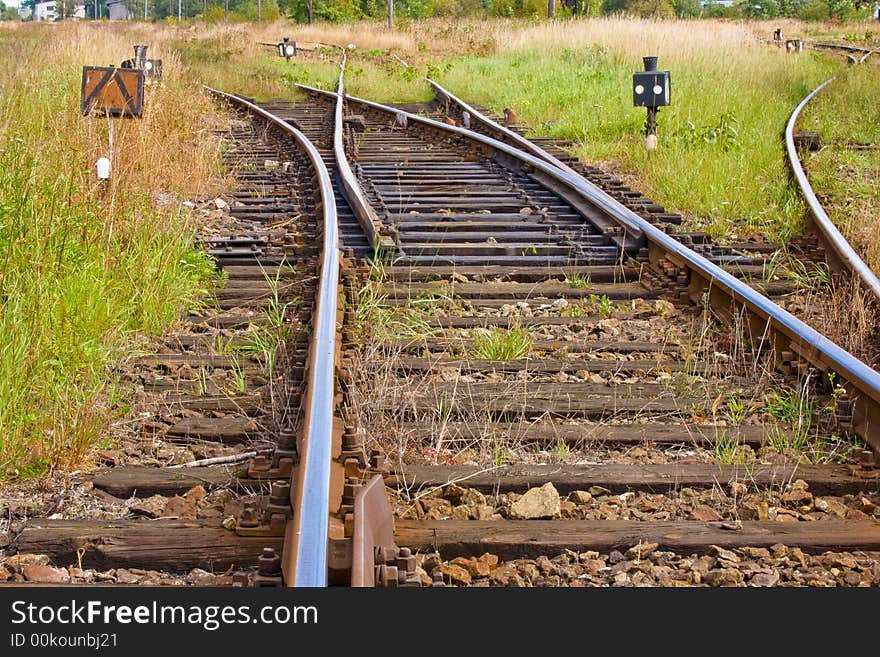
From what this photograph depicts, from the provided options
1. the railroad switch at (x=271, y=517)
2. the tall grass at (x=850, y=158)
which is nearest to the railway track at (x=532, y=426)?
the railroad switch at (x=271, y=517)

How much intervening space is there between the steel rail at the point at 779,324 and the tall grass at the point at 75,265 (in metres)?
2.44

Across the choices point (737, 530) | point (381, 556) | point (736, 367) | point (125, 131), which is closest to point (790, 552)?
point (737, 530)

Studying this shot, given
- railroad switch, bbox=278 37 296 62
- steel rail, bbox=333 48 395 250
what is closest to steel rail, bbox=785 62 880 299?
steel rail, bbox=333 48 395 250

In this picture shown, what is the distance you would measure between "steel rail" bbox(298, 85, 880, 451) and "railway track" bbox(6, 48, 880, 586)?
0.6 inches

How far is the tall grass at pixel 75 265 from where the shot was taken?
3.74 m

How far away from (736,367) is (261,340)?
1.95 meters

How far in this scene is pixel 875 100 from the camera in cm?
1378

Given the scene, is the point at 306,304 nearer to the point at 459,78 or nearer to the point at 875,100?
the point at 875,100

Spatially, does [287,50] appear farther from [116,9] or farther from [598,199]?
[116,9]

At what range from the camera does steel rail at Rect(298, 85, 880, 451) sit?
3.81 metres

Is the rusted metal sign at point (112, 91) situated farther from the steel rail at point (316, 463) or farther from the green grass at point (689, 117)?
the green grass at point (689, 117)

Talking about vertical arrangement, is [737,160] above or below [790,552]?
above

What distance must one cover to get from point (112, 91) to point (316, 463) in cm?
514

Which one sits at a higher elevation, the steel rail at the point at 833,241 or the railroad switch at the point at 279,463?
the steel rail at the point at 833,241
